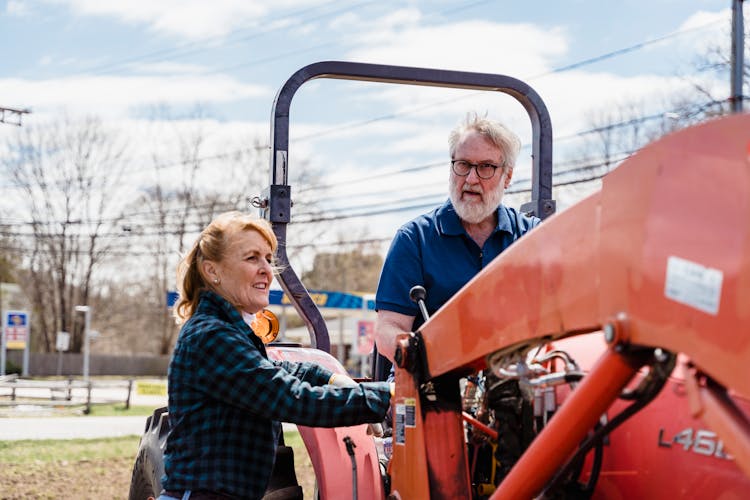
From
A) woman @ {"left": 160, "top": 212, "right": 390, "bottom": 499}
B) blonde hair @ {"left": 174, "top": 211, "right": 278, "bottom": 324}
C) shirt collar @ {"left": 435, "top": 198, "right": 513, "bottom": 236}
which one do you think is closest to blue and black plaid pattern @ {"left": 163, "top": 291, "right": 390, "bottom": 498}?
woman @ {"left": 160, "top": 212, "right": 390, "bottom": 499}

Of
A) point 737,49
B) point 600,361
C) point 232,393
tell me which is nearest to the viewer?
point 600,361

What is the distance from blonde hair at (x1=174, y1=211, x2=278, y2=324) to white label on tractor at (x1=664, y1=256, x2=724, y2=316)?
1414mm

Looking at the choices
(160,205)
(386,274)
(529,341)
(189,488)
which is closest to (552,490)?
(529,341)

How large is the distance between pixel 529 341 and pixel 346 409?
69 centimetres

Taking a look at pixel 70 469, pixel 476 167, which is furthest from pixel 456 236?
pixel 70 469

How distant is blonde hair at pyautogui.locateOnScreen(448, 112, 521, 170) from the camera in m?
3.57

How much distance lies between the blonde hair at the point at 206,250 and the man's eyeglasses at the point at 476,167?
3.04 feet

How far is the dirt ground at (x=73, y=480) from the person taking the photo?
8.27 metres

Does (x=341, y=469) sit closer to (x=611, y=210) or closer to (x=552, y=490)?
(x=552, y=490)

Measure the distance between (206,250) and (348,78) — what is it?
1650mm

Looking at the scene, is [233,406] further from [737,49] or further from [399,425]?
[737,49]

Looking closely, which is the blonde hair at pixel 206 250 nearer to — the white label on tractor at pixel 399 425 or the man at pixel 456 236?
the white label on tractor at pixel 399 425

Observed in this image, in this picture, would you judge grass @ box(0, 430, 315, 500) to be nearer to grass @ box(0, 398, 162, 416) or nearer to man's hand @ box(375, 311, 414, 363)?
man's hand @ box(375, 311, 414, 363)

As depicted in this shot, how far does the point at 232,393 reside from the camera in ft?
8.80
